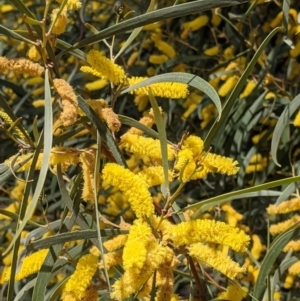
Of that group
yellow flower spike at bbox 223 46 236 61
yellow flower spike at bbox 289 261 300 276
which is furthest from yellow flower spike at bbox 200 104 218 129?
yellow flower spike at bbox 289 261 300 276

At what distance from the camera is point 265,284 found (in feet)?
3.70

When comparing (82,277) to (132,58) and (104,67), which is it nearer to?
(104,67)

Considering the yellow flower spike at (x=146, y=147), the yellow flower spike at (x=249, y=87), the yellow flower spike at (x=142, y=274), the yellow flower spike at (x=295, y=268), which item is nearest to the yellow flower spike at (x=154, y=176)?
the yellow flower spike at (x=146, y=147)

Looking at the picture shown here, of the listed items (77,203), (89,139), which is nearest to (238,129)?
(89,139)

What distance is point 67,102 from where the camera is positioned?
87 centimetres

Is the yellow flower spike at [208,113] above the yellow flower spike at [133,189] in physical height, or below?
below

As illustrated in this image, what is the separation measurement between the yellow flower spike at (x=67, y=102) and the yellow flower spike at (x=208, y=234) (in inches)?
8.5

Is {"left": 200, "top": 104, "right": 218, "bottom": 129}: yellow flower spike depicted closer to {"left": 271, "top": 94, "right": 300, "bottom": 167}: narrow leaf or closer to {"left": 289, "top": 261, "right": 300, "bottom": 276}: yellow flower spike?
{"left": 271, "top": 94, "right": 300, "bottom": 167}: narrow leaf

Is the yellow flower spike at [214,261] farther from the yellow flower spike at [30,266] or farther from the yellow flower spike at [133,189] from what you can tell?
the yellow flower spike at [30,266]

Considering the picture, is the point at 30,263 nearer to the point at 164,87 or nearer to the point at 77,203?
the point at 77,203

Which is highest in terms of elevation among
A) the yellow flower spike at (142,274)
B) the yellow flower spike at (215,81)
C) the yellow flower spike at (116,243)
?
the yellow flower spike at (142,274)

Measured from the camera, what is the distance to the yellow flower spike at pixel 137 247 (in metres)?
0.80

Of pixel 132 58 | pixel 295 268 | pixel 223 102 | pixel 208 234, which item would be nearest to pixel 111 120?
pixel 208 234

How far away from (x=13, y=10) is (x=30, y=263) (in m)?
1.53
